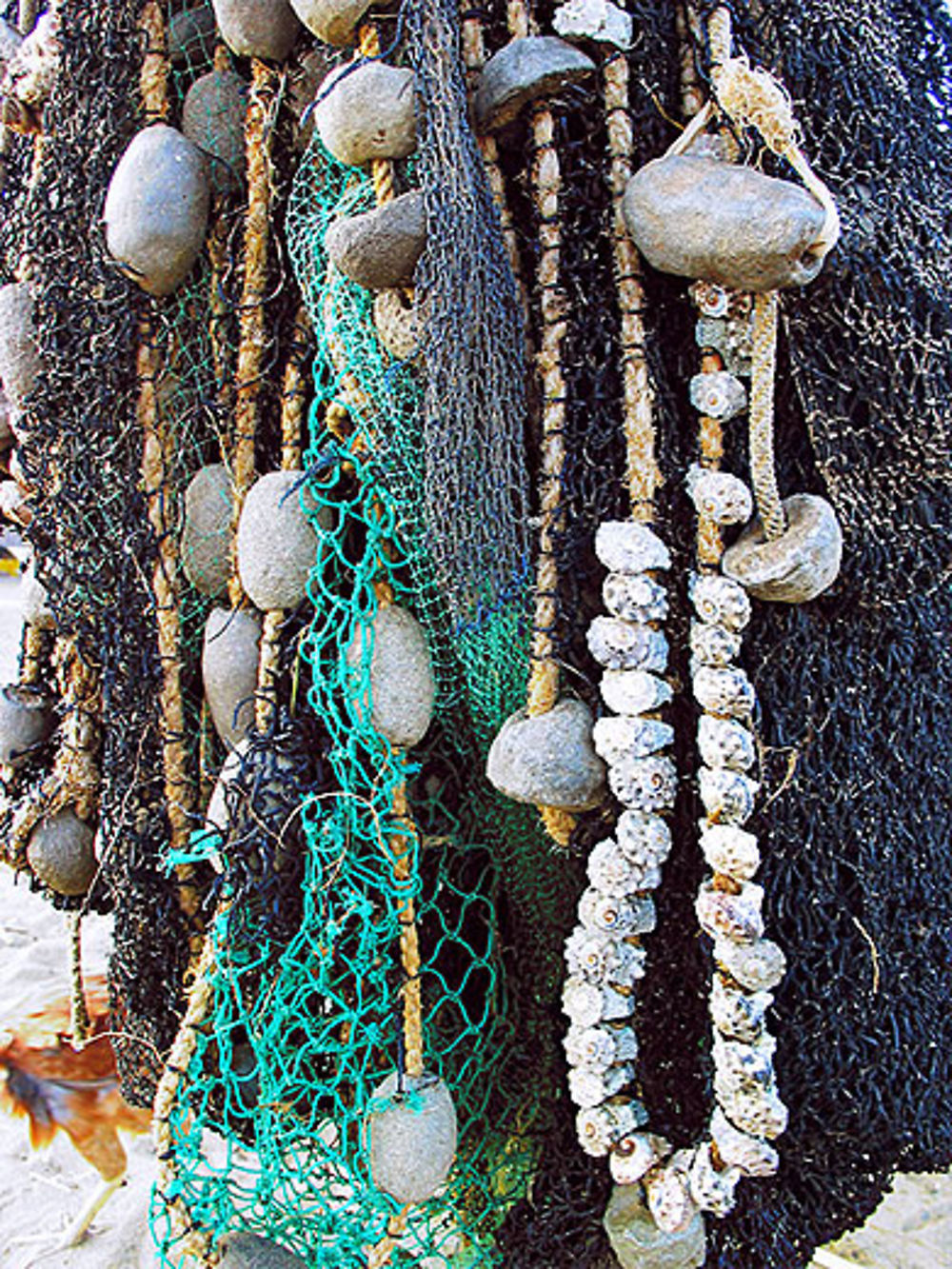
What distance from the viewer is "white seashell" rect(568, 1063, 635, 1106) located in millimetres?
773

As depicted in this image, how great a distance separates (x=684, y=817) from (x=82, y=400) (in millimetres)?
579

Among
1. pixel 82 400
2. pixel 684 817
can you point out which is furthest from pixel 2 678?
pixel 684 817

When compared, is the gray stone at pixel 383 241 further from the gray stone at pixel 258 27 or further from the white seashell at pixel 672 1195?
the white seashell at pixel 672 1195

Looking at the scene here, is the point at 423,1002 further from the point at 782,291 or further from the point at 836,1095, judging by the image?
the point at 782,291

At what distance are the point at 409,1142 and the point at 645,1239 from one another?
0.18 m

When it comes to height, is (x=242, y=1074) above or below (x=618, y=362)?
below

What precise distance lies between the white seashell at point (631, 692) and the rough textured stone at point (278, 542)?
24 centimetres

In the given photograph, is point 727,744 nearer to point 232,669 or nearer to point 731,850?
point 731,850

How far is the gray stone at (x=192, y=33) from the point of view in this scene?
90 centimetres

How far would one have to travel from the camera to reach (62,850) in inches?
39.3

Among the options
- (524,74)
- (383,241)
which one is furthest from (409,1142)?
(524,74)

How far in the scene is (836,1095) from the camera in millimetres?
805

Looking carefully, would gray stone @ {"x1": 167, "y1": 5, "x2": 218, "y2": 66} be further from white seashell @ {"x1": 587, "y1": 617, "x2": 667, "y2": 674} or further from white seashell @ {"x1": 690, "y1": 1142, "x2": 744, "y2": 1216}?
white seashell @ {"x1": 690, "y1": 1142, "x2": 744, "y2": 1216}

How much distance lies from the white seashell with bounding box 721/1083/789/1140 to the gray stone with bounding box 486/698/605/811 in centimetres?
21
